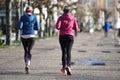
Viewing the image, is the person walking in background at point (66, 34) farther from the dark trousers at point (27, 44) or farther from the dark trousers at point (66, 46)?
the dark trousers at point (27, 44)

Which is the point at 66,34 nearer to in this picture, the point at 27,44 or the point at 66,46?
the point at 66,46

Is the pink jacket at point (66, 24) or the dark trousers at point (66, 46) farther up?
the pink jacket at point (66, 24)

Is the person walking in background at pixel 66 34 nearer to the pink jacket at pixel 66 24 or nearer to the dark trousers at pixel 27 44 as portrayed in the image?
the pink jacket at pixel 66 24

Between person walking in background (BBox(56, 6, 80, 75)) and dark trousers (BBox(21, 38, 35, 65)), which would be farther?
dark trousers (BBox(21, 38, 35, 65))

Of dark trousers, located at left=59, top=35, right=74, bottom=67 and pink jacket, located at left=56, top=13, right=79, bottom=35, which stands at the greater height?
pink jacket, located at left=56, top=13, right=79, bottom=35

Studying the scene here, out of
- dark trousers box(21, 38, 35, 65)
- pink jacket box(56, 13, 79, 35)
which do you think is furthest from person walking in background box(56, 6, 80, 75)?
dark trousers box(21, 38, 35, 65)

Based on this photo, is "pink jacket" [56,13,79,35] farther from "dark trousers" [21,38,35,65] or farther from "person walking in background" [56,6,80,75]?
"dark trousers" [21,38,35,65]

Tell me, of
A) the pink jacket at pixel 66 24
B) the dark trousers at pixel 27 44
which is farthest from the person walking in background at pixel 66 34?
the dark trousers at pixel 27 44

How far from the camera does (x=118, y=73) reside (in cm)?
1458

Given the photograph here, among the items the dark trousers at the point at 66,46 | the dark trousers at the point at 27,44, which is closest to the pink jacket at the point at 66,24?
the dark trousers at the point at 66,46

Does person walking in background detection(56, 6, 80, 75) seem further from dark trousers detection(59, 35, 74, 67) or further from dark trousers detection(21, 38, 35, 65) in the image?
dark trousers detection(21, 38, 35, 65)

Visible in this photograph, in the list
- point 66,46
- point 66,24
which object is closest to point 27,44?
point 66,46

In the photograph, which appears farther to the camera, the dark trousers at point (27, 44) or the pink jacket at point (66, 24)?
the dark trousers at point (27, 44)

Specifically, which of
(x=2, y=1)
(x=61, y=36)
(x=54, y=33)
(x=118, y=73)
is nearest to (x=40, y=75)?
(x=61, y=36)
